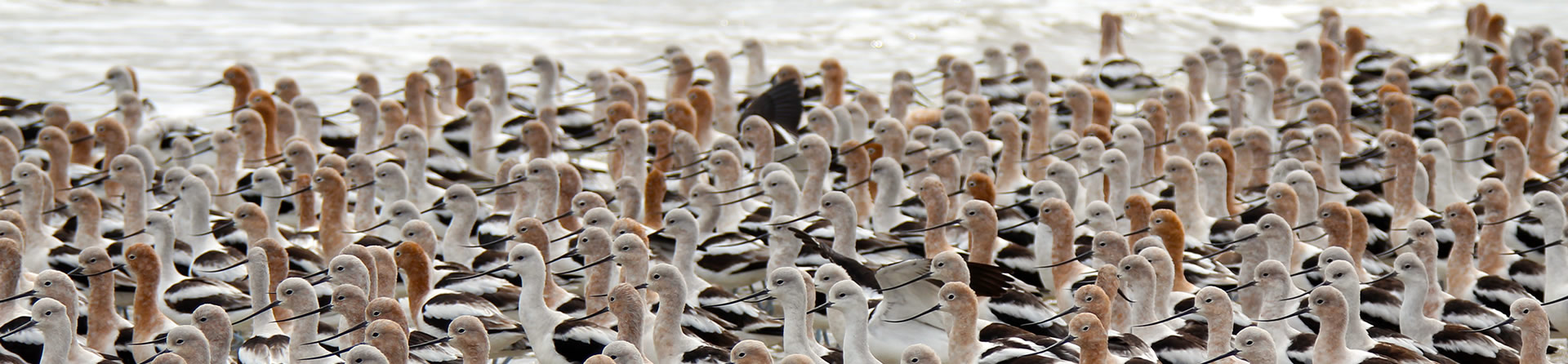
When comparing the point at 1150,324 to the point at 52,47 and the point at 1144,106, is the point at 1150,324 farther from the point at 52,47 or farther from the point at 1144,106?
the point at 52,47

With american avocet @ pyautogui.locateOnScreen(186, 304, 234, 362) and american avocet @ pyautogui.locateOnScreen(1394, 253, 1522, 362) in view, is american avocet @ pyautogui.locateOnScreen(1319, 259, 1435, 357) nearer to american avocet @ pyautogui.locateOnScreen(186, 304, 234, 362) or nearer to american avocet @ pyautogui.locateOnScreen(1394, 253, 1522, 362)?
american avocet @ pyautogui.locateOnScreen(1394, 253, 1522, 362)

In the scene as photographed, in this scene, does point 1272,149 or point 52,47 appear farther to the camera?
point 52,47

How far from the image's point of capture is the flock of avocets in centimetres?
759

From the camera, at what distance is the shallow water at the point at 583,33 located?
1867cm

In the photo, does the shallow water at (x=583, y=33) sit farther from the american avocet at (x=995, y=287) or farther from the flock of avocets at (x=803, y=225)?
the american avocet at (x=995, y=287)

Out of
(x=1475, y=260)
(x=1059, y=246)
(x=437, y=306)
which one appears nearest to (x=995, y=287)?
(x=1059, y=246)

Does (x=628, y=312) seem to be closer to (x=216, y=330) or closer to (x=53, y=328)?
(x=216, y=330)

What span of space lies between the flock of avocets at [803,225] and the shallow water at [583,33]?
4.02 meters

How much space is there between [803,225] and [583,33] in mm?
12336

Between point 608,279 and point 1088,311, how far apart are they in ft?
7.85

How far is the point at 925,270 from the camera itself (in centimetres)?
794

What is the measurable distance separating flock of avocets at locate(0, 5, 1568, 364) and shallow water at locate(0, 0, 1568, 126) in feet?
13.2

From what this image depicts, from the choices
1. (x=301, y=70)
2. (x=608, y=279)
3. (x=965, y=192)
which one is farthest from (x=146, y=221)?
(x=301, y=70)

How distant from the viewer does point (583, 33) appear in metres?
21.8
